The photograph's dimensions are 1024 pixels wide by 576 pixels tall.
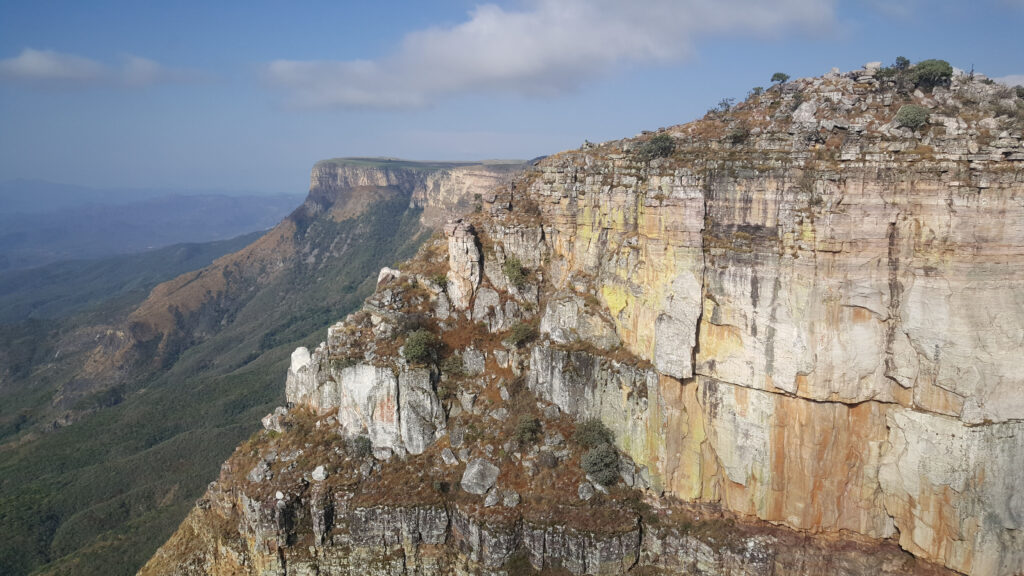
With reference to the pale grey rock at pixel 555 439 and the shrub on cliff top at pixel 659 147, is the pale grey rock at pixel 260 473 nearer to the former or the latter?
the pale grey rock at pixel 555 439

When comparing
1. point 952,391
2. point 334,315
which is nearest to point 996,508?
point 952,391

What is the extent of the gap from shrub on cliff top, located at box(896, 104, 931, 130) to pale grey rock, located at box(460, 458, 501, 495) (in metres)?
24.8

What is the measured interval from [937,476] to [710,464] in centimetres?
884

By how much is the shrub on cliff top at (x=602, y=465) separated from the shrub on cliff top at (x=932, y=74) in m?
22.7

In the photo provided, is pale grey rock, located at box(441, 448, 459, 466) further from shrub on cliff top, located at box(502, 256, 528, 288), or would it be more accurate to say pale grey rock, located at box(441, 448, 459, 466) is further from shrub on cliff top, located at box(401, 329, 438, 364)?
shrub on cliff top, located at box(502, 256, 528, 288)

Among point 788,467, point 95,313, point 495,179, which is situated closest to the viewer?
point 788,467

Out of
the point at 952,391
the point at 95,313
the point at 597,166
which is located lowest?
the point at 95,313

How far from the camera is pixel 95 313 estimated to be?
14212cm

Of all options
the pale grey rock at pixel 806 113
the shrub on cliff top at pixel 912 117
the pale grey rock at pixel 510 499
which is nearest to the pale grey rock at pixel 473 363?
the pale grey rock at pixel 510 499

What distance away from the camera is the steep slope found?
57406 mm

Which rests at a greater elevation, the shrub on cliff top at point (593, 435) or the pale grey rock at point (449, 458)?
the shrub on cliff top at point (593, 435)

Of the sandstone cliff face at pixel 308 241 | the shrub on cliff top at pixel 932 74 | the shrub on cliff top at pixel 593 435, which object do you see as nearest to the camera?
the shrub on cliff top at pixel 932 74

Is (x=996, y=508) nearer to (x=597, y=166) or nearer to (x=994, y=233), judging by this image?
(x=994, y=233)

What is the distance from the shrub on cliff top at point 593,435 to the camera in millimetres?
30322
